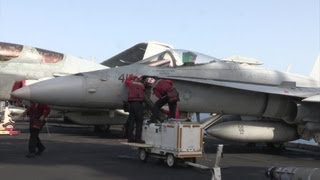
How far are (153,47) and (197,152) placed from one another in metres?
10.4

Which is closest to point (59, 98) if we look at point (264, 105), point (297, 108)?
point (264, 105)

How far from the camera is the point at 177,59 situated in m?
11.3

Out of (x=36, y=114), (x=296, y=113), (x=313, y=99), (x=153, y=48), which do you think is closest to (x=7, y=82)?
(x=153, y=48)

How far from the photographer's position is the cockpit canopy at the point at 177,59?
36.5 feet

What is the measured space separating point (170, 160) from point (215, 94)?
3.08 meters

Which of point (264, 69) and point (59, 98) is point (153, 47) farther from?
point (59, 98)

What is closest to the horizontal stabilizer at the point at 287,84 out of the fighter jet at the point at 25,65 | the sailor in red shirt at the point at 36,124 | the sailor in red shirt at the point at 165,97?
the sailor in red shirt at the point at 165,97

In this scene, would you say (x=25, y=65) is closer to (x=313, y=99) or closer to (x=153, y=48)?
(x=153, y=48)

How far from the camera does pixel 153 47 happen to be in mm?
18172

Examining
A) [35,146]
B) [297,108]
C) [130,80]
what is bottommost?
[35,146]

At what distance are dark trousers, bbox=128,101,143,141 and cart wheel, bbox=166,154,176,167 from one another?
94 centimetres

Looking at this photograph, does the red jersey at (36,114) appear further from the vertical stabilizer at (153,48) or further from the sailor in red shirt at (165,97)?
the vertical stabilizer at (153,48)

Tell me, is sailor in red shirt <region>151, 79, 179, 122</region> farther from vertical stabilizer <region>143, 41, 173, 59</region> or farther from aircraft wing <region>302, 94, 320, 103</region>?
vertical stabilizer <region>143, 41, 173, 59</region>

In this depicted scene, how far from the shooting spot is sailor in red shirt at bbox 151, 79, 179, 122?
30.3 ft
